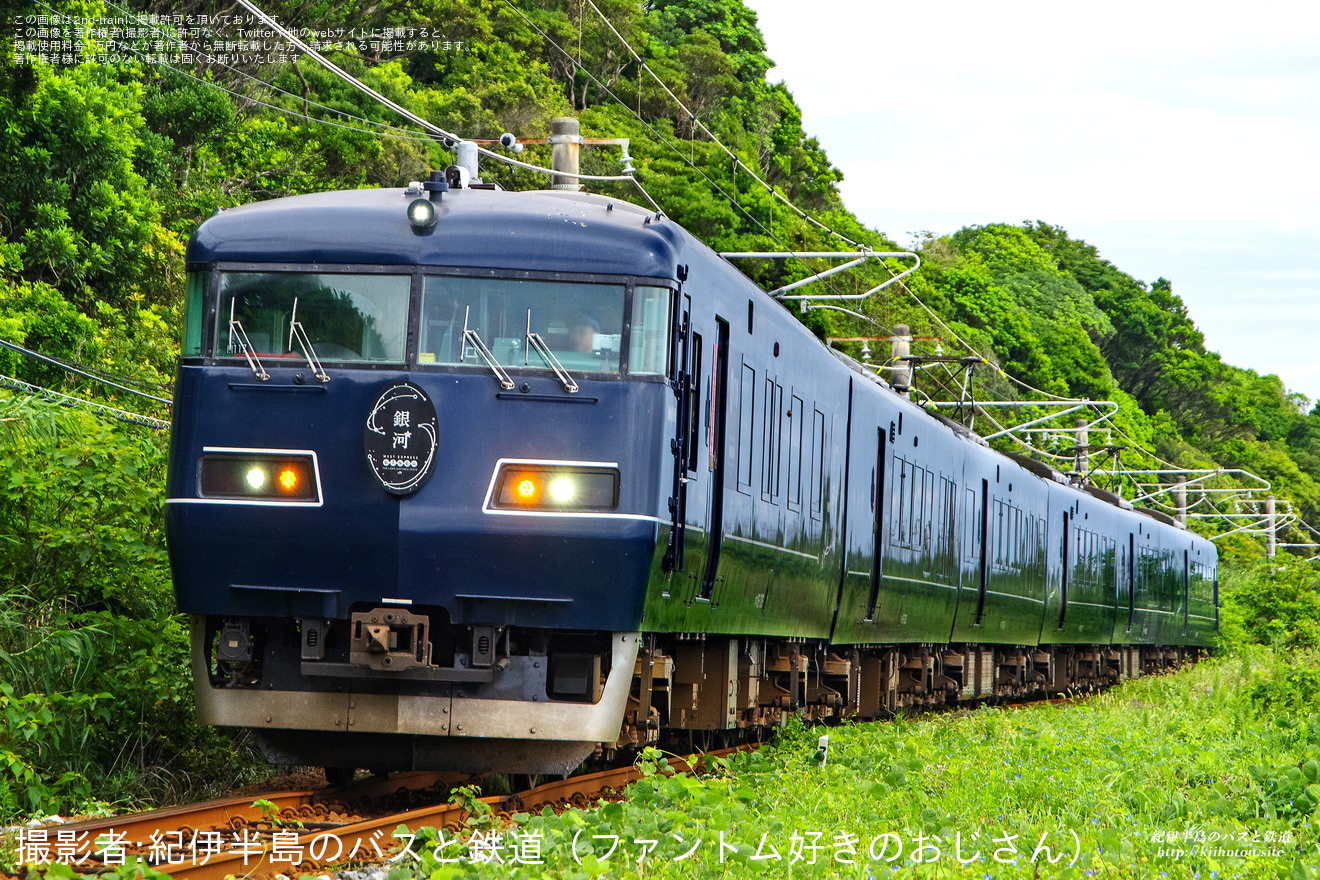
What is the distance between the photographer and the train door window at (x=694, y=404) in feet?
28.6

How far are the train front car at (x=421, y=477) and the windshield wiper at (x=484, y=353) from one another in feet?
0.05

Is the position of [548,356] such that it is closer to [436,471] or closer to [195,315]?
[436,471]

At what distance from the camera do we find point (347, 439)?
25.8 ft

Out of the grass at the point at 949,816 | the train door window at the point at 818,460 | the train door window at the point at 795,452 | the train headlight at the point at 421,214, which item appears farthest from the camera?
the train door window at the point at 818,460

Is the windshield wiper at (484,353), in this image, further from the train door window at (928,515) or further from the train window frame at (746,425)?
the train door window at (928,515)

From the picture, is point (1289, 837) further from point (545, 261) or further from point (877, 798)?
point (545, 261)

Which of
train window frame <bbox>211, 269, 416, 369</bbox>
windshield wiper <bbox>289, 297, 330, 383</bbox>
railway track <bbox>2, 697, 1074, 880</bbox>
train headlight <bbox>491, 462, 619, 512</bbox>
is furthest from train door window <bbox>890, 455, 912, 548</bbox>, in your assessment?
windshield wiper <bbox>289, 297, 330, 383</bbox>

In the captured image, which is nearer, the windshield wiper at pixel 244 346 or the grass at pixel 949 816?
the grass at pixel 949 816

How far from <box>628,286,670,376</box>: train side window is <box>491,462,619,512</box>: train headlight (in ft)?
1.92

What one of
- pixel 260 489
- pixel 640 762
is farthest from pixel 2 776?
pixel 640 762

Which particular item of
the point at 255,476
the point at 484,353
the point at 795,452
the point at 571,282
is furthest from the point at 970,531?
the point at 255,476

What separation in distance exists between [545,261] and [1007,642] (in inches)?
575

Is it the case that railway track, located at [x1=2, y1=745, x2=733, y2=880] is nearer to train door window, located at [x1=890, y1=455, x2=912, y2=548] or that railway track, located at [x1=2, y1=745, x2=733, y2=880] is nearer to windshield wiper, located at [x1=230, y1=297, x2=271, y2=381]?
windshield wiper, located at [x1=230, y1=297, x2=271, y2=381]

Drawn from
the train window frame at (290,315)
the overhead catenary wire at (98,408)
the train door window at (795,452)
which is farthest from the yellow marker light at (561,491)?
the overhead catenary wire at (98,408)
